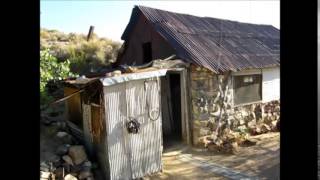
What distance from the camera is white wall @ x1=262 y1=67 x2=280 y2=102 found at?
448 cm

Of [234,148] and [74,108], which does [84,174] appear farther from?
[234,148]

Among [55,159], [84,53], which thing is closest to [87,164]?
[55,159]

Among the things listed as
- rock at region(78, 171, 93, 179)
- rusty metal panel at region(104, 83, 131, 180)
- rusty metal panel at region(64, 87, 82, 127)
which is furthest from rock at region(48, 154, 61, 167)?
rusty metal panel at region(64, 87, 82, 127)

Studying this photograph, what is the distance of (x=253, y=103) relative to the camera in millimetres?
4348

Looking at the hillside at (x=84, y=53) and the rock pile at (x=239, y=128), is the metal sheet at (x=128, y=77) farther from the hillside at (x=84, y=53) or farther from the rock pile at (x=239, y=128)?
the hillside at (x=84, y=53)

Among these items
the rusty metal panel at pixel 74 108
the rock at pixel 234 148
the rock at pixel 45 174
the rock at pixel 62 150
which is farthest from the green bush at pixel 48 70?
the rock at pixel 234 148

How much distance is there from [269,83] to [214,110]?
1267 millimetres

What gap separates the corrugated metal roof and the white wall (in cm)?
14

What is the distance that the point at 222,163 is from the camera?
311 cm

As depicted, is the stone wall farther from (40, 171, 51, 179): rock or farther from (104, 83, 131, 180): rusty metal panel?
(40, 171, 51, 179): rock

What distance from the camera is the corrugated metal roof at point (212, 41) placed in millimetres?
3805
